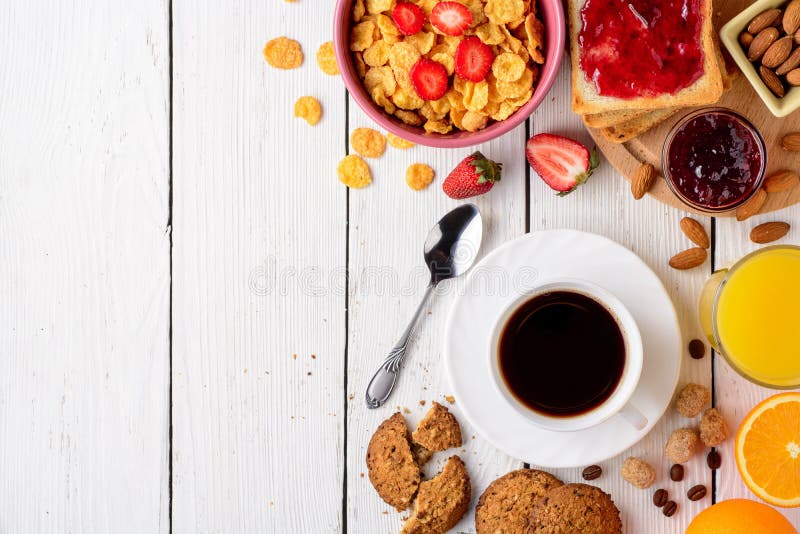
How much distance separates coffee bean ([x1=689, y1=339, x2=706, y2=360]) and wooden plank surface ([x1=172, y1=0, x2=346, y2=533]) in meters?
0.62

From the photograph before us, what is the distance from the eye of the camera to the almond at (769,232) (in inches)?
46.3

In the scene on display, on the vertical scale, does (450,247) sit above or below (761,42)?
below

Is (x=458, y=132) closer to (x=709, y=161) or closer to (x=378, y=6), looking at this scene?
(x=378, y=6)

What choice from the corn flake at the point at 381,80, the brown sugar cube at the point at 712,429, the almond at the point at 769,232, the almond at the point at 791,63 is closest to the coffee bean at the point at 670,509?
the brown sugar cube at the point at 712,429

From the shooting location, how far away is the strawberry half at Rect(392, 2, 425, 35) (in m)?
1.06

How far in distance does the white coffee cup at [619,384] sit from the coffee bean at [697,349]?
0.17m

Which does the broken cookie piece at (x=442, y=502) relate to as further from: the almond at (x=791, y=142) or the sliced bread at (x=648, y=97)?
the almond at (x=791, y=142)

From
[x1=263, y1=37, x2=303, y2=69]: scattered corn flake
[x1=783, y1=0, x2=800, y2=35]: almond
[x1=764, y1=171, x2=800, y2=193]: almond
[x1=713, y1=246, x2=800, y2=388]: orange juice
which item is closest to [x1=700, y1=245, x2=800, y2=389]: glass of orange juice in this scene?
[x1=713, y1=246, x2=800, y2=388]: orange juice

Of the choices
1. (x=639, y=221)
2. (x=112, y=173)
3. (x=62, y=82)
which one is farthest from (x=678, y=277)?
(x=62, y=82)

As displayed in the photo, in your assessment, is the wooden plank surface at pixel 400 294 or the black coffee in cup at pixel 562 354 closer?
the black coffee in cup at pixel 562 354

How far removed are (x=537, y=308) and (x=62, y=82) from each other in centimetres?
96

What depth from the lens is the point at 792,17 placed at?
107cm

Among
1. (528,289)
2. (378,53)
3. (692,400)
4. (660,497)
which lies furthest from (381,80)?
(660,497)

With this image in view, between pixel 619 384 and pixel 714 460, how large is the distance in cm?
26
